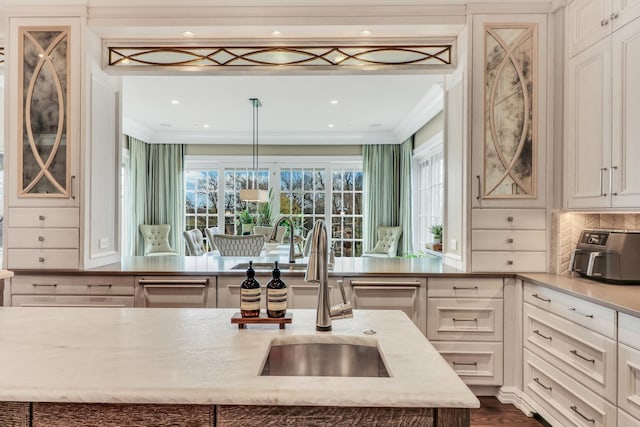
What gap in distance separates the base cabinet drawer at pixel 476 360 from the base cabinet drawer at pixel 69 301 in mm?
2067

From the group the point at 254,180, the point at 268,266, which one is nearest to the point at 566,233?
the point at 268,266

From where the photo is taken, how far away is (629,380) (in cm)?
167

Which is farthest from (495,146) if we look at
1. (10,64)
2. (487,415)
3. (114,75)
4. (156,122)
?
(156,122)

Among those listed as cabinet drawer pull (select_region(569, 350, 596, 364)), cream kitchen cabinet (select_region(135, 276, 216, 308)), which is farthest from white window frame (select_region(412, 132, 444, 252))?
cream kitchen cabinet (select_region(135, 276, 216, 308))

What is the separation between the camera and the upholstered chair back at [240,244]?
3.41 meters

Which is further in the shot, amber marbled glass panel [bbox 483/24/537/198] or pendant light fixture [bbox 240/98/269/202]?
pendant light fixture [bbox 240/98/269/202]

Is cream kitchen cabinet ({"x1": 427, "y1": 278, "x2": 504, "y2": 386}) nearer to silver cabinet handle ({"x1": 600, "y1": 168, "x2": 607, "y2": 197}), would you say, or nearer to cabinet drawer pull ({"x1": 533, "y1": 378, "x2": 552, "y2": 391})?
cabinet drawer pull ({"x1": 533, "y1": 378, "x2": 552, "y2": 391})

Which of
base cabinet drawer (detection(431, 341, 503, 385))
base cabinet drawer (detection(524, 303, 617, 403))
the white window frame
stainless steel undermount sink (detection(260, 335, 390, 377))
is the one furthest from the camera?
the white window frame

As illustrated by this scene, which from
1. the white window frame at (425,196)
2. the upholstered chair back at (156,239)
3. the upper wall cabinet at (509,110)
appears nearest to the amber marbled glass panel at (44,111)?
the upper wall cabinet at (509,110)

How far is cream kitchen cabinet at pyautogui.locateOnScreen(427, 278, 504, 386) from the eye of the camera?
2605 mm

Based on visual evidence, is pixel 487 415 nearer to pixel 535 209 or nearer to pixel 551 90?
pixel 535 209

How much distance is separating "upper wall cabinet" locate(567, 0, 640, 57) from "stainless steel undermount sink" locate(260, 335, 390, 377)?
2.10 metres

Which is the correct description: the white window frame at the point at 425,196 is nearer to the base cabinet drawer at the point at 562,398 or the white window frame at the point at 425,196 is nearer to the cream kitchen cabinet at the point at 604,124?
the cream kitchen cabinet at the point at 604,124

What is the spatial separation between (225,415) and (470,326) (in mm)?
2081
